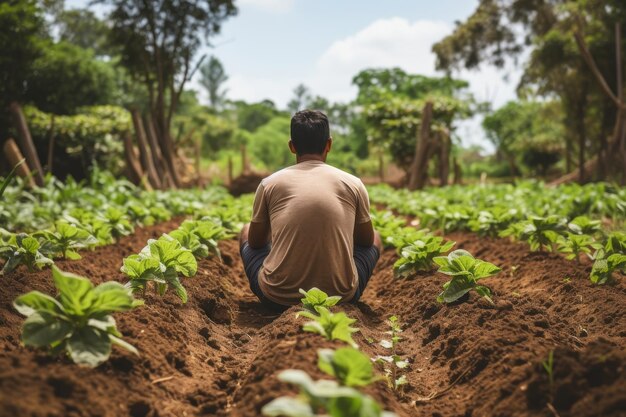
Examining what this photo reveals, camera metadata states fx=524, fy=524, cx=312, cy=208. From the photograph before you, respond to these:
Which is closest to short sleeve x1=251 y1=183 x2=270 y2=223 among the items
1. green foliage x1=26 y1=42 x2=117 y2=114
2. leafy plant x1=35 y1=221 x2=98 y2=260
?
leafy plant x1=35 y1=221 x2=98 y2=260

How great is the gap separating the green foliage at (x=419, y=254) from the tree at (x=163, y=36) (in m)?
12.5

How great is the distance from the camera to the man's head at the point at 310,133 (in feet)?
10.6

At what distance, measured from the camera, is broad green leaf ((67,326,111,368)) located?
71.8 inches

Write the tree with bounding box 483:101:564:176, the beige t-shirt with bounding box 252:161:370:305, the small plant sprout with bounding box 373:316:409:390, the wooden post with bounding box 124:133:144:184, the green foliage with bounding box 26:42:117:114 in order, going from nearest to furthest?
the small plant sprout with bounding box 373:316:409:390, the beige t-shirt with bounding box 252:161:370:305, the wooden post with bounding box 124:133:144:184, the green foliage with bounding box 26:42:117:114, the tree with bounding box 483:101:564:176

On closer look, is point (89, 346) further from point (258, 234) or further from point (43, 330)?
point (258, 234)

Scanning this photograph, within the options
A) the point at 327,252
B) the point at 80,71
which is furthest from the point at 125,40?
the point at 327,252

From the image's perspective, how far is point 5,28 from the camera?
13422 millimetres

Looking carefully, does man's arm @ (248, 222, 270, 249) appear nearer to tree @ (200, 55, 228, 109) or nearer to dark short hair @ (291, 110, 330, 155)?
dark short hair @ (291, 110, 330, 155)

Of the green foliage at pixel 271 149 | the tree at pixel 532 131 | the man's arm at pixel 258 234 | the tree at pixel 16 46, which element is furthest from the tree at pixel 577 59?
the green foliage at pixel 271 149

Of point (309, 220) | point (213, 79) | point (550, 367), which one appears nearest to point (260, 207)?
point (309, 220)

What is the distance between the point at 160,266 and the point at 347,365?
4.78ft

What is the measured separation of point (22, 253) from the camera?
3.24m

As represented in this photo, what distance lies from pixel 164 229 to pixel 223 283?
7.54 feet

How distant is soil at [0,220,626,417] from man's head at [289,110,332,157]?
102cm
